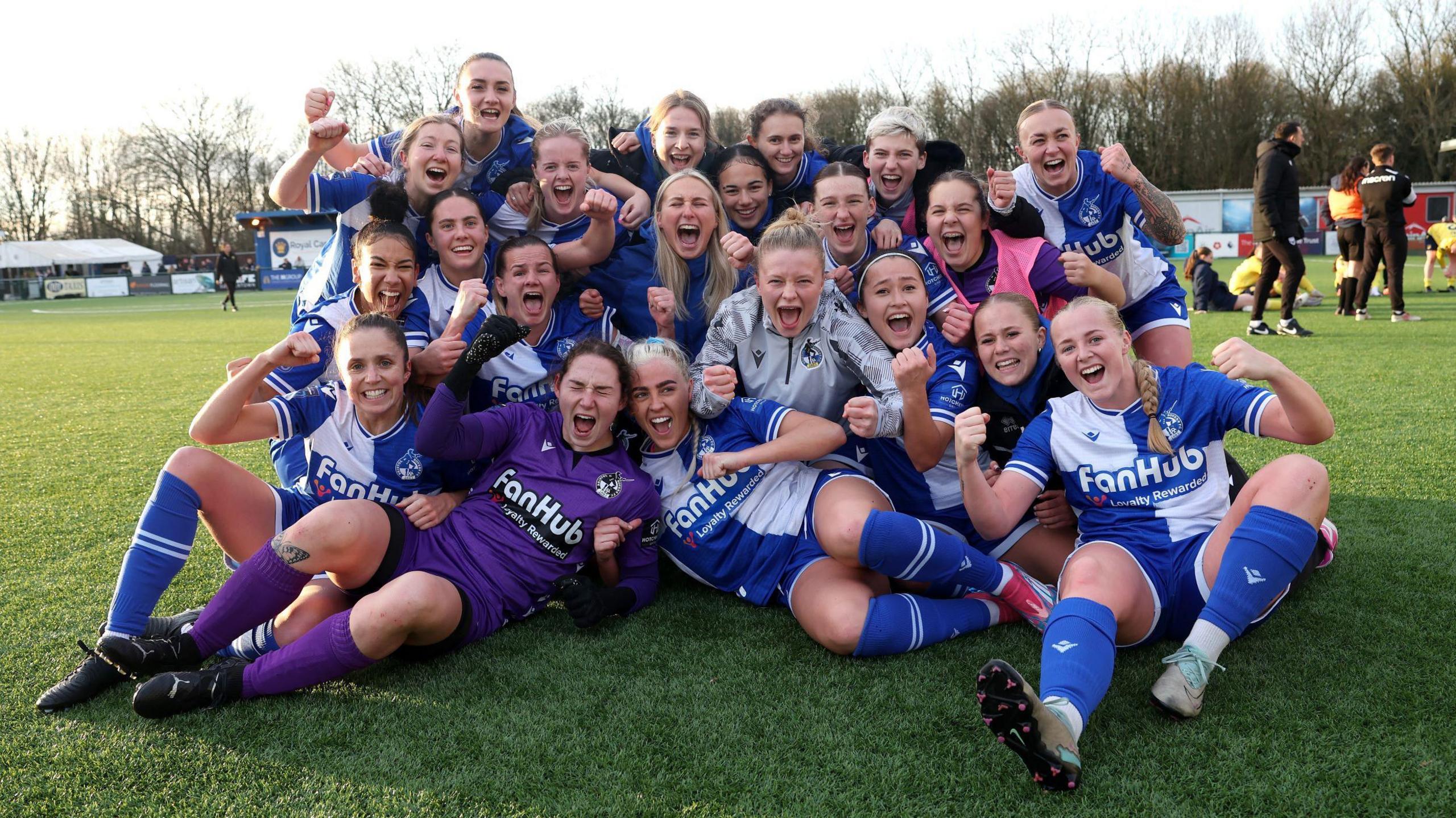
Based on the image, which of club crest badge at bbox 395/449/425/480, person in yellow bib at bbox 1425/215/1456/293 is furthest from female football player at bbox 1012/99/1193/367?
person in yellow bib at bbox 1425/215/1456/293

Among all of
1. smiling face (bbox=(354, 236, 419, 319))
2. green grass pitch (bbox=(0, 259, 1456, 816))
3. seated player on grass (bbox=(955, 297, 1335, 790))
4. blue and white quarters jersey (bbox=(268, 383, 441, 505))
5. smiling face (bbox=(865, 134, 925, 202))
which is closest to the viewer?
green grass pitch (bbox=(0, 259, 1456, 816))

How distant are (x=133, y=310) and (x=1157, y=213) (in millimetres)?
29340

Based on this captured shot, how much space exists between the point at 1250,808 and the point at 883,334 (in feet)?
6.88

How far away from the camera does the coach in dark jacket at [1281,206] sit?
9953 mm

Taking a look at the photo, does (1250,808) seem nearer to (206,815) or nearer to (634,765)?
(634,765)

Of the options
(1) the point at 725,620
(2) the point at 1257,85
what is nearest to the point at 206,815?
(1) the point at 725,620

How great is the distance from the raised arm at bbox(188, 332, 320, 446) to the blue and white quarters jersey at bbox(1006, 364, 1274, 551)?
249cm

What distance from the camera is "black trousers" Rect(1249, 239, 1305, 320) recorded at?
32.9 ft

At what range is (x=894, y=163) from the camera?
4387mm

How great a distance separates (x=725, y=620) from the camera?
3.27 meters

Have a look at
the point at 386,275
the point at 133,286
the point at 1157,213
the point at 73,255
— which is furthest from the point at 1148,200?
the point at 73,255

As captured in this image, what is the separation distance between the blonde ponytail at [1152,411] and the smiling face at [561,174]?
2759 mm

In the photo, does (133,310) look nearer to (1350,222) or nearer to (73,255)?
(1350,222)

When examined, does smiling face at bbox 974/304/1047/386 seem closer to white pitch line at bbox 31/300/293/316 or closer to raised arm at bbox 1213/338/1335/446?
raised arm at bbox 1213/338/1335/446
